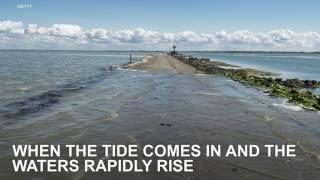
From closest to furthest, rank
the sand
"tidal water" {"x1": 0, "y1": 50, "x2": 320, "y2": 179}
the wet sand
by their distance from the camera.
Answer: the wet sand → "tidal water" {"x1": 0, "y1": 50, "x2": 320, "y2": 179} → the sand

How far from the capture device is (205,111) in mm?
23438

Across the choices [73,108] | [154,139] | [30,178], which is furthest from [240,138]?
[73,108]

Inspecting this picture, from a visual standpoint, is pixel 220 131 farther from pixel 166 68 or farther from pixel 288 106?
pixel 166 68

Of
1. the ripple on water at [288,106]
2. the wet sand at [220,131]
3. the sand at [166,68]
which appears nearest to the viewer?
the wet sand at [220,131]

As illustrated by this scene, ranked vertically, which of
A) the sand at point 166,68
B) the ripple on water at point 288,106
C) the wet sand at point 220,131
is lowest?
the sand at point 166,68

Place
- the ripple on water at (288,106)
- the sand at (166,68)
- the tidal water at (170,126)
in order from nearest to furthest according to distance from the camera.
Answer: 1. the tidal water at (170,126)
2. the ripple on water at (288,106)
3. the sand at (166,68)

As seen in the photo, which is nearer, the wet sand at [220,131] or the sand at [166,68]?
the wet sand at [220,131]

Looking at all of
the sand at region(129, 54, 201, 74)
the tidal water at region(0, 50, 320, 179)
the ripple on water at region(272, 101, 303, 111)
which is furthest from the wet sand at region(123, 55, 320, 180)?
the sand at region(129, 54, 201, 74)

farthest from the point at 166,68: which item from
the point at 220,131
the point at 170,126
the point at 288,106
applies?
the point at 220,131

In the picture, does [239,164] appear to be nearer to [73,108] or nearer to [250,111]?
[250,111]

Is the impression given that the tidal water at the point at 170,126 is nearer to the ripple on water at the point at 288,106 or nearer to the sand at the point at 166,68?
the ripple on water at the point at 288,106

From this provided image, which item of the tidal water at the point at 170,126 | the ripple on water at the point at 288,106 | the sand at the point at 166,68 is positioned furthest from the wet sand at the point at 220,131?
the sand at the point at 166,68

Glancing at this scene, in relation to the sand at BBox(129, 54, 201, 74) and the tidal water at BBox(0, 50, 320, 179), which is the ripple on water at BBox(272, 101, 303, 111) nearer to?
the tidal water at BBox(0, 50, 320, 179)

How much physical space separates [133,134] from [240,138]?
461cm
